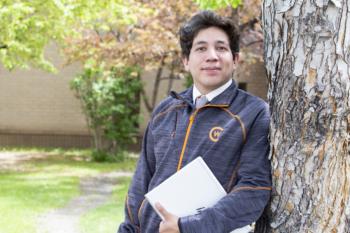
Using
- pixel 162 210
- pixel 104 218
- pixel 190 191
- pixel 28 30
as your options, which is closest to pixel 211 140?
pixel 190 191

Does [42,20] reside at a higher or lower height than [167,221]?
higher

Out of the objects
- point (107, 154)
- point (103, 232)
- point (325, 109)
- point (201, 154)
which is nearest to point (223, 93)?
point (201, 154)

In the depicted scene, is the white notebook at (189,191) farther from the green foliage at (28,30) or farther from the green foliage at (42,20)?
the green foliage at (28,30)

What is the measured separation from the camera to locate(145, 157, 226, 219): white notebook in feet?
7.64

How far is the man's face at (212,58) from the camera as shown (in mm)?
2520

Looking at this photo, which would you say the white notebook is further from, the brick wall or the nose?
the brick wall

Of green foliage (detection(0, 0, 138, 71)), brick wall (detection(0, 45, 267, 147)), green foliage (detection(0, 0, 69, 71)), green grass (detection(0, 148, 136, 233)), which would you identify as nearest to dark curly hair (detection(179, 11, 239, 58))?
green grass (detection(0, 148, 136, 233))

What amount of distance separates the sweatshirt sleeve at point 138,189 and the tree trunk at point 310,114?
69 centimetres

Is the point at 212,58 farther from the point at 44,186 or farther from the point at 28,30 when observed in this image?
the point at 28,30

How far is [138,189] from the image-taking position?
2.78m

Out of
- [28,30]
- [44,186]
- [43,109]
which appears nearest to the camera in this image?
[44,186]

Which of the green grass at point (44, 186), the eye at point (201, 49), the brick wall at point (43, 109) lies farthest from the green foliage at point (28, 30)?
the eye at point (201, 49)

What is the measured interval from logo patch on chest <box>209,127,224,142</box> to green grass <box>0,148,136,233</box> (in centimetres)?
547

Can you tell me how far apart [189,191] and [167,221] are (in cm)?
16
